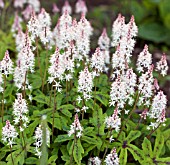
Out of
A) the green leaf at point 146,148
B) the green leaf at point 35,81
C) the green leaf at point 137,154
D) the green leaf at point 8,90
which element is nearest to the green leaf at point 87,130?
the green leaf at point 137,154

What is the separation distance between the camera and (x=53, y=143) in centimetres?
334

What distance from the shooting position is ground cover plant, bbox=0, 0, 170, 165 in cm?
307

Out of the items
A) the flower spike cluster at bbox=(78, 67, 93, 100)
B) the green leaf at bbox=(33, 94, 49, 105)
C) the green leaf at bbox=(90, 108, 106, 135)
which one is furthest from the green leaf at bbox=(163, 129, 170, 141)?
the green leaf at bbox=(33, 94, 49, 105)

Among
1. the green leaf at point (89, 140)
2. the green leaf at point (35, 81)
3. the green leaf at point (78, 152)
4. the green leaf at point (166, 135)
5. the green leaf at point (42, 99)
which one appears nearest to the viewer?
the green leaf at point (78, 152)

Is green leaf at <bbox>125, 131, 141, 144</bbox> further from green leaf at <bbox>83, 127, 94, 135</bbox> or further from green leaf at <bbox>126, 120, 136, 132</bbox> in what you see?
green leaf at <bbox>83, 127, 94, 135</bbox>

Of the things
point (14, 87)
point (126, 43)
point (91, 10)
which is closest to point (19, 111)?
point (14, 87)

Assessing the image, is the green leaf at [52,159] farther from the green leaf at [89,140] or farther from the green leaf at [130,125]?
the green leaf at [130,125]

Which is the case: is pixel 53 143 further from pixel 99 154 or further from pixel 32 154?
pixel 99 154

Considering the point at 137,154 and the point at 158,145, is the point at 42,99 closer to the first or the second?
the point at 137,154

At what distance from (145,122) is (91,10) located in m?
4.69

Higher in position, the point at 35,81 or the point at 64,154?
the point at 35,81

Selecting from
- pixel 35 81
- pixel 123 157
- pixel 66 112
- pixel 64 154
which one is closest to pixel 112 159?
pixel 123 157

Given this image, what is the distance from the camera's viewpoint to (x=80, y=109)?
3.46 meters

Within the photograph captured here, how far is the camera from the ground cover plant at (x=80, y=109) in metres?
3.07
